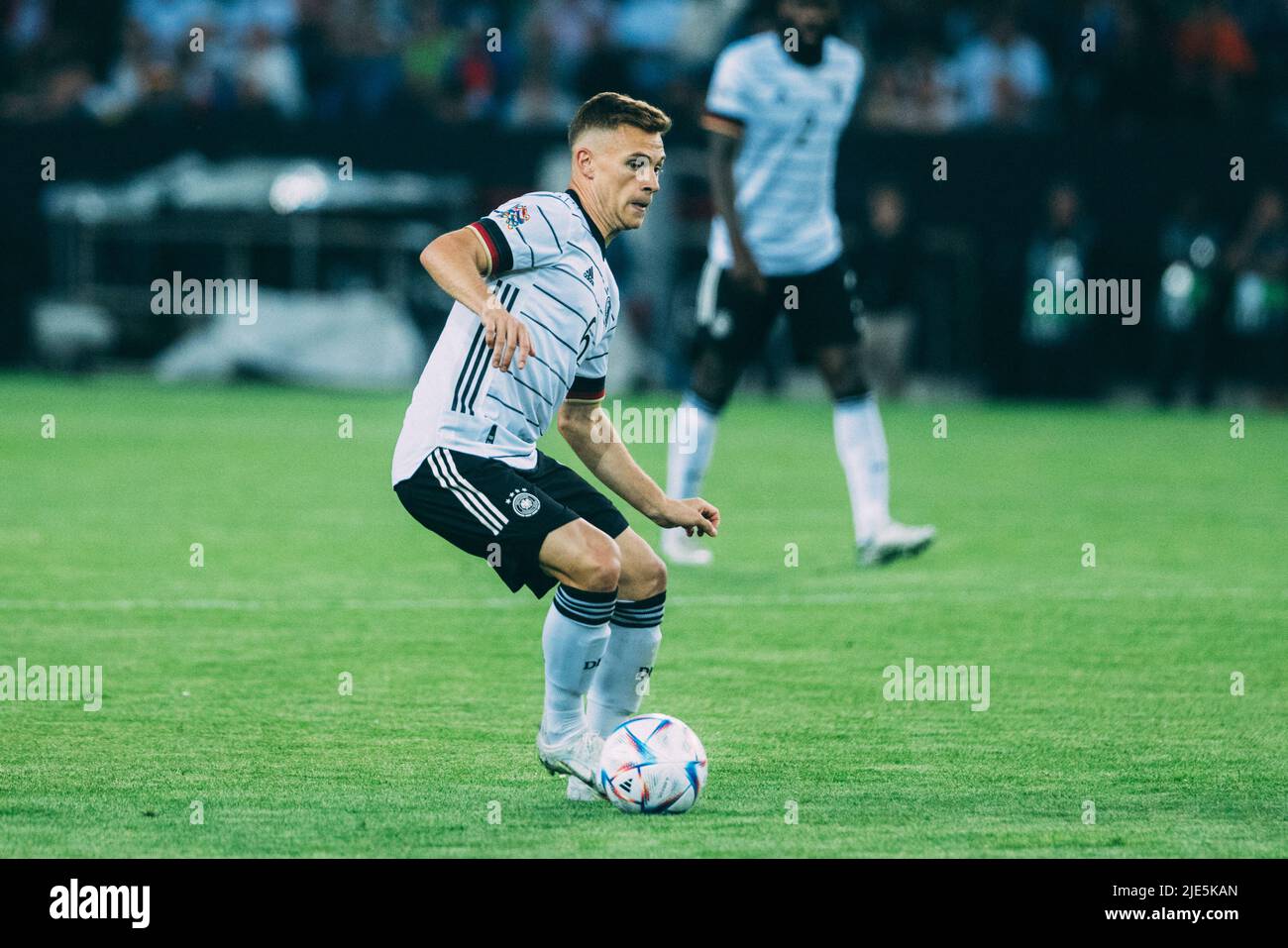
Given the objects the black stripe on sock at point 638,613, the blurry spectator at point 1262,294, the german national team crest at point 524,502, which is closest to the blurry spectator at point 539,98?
the blurry spectator at point 1262,294

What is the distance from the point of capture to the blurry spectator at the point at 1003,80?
20984 millimetres

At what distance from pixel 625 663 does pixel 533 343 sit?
919 millimetres

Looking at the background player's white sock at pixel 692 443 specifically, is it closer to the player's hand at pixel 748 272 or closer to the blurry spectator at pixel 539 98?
the player's hand at pixel 748 272

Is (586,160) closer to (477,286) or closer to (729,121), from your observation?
(477,286)

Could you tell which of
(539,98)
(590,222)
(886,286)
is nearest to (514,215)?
(590,222)

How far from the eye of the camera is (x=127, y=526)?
1124 cm

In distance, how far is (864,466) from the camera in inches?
392

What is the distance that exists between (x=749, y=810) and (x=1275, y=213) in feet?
50.4

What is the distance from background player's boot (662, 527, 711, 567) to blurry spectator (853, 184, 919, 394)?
934cm

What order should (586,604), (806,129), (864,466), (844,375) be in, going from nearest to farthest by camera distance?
(586,604), (864,466), (844,375), (806,129)

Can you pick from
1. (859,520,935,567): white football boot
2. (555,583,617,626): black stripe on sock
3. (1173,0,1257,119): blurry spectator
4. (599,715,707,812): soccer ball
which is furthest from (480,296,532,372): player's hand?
(1173,0,1257,119): blurry spectator

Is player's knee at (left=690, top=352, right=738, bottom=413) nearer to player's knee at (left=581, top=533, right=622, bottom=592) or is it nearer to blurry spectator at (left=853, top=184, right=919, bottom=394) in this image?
player's knee at (left=581, top=533, right=622, bottom=592)

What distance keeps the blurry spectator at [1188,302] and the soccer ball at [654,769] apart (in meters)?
15.1

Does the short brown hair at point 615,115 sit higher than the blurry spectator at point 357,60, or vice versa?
the blurry spectator at point 357,60
